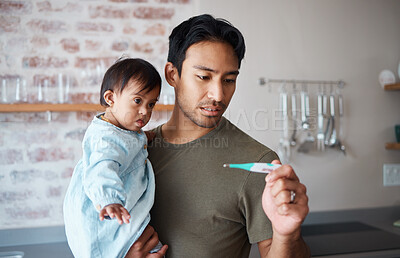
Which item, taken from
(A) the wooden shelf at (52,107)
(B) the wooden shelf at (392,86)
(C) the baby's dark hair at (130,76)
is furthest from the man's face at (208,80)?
(B) the wooden shelf at (392,86)

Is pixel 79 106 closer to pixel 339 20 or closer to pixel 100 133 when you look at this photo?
pixel 100 133

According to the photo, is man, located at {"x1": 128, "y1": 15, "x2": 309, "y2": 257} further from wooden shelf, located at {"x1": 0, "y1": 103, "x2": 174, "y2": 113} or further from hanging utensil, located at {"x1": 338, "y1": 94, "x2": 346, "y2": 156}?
hanging utensil, located at {"x1": 338, "y1": 94, "x2": 346, "y2": 156}

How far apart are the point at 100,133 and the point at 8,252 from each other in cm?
130

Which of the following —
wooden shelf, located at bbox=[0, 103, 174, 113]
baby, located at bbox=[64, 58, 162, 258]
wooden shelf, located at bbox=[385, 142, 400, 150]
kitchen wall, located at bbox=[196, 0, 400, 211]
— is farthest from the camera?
wooden shelf, located at bbox=[385, 142, 400, 150]

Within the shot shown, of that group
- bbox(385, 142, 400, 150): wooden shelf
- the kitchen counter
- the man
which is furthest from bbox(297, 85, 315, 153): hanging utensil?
the man

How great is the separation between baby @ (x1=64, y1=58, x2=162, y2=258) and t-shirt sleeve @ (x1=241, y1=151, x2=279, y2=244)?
0.87 feet

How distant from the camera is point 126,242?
1.05 m

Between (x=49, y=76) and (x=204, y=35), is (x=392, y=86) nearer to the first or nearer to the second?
(x=204, y=35)

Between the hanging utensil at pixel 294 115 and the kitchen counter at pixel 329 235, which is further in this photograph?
the hanging utensil at pixel 294 115

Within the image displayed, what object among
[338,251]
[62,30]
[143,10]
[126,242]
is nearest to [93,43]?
[62,30]

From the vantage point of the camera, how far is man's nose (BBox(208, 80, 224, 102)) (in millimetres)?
1118

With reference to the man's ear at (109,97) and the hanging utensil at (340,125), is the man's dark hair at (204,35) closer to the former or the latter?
the man's ear at (109,97)

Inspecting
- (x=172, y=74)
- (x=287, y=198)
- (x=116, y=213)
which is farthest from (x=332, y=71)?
(x=116, y=213)

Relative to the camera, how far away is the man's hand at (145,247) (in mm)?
1056
